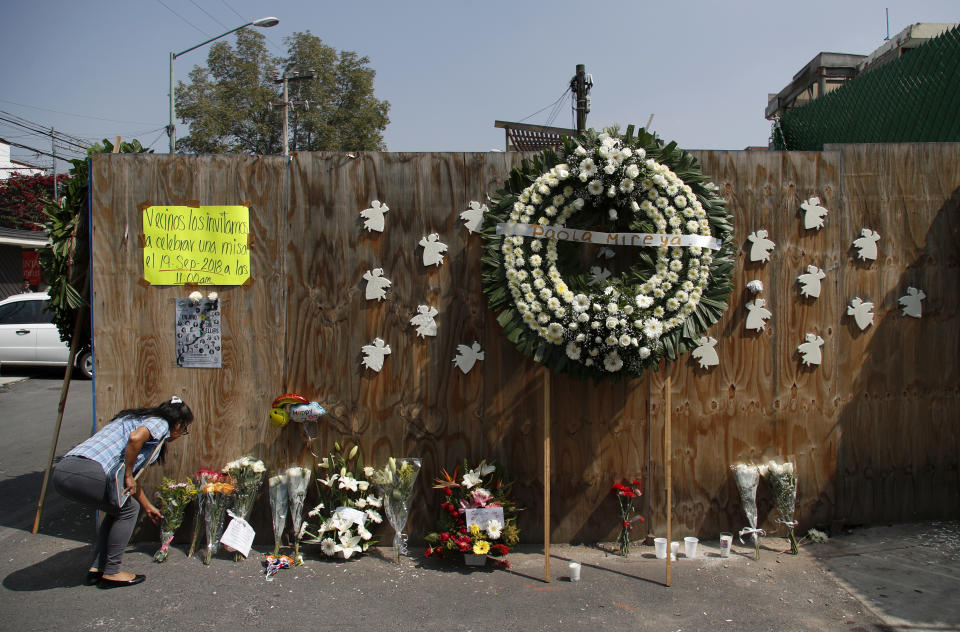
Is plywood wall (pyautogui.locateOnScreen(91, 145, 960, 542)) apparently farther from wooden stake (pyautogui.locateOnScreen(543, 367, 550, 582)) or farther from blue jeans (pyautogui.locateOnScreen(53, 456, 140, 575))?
blue jeans (pyautogui.locateOnScreen(53, 456, 140, 575))

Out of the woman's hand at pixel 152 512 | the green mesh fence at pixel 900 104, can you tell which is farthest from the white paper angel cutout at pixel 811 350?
the woman's hand at pixel 152 512

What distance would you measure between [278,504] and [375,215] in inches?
77.7

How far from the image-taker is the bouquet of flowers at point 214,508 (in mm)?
4180

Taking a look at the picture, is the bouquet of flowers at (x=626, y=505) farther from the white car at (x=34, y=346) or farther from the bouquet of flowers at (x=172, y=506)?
the white car at (x=34, y=346)

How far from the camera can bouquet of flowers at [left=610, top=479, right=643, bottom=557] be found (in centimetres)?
429

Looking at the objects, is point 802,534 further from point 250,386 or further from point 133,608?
point 133,608

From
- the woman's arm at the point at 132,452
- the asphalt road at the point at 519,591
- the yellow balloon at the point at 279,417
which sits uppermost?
the yellow balloon at the point at 279,417

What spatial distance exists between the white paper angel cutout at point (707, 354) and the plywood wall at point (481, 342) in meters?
0.07

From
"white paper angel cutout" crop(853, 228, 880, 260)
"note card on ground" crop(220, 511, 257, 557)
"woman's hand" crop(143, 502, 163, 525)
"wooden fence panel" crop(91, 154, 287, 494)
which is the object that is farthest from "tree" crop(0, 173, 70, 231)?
"white paper angel cutout" crop(853, 228, 880, 260)

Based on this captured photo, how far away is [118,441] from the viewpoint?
12.8ft

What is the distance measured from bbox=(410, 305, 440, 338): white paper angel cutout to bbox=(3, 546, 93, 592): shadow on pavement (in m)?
2.50

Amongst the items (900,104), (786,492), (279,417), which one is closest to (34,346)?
(279,417)

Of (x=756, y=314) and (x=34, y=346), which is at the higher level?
(x=756, y=314)

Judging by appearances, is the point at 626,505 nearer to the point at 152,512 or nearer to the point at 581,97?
the point at 152,512
